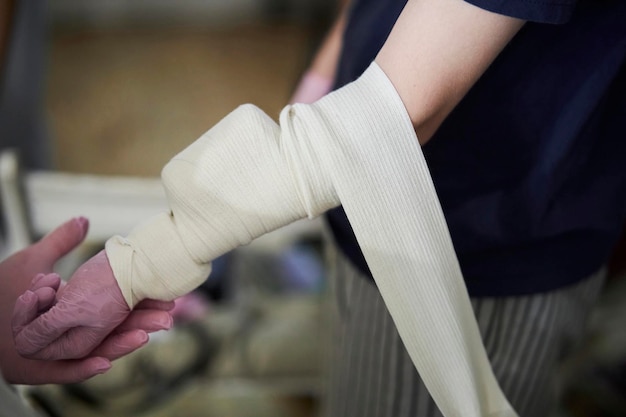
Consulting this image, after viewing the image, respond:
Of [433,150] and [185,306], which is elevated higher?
[433,150]

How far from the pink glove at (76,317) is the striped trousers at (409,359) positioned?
0.82ft

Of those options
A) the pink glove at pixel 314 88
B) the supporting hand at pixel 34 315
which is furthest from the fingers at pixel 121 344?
the pink glove at pixel 314 88

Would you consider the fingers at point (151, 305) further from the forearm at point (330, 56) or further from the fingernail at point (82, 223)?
the forearm at point (330, 56)

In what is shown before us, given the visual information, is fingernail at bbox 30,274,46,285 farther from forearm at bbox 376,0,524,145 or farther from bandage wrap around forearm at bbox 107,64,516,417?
forearm at bbox 376,0,524,145

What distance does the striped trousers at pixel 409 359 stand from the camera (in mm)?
625

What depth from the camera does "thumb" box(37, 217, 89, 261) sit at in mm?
546

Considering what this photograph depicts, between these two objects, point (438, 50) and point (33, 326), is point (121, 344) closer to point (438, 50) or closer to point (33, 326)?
point (33, 326)

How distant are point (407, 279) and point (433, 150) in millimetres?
128

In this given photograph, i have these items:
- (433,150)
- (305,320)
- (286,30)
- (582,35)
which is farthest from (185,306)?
(286,30)

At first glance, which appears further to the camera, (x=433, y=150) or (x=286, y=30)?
(x=286, y=30)

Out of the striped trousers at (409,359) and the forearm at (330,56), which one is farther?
the forearm at (330,56)

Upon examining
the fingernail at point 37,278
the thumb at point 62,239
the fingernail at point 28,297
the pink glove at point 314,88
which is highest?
the pink glove at point 314,88

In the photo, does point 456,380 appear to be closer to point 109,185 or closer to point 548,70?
point 548,70

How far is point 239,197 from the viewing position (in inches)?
18.0
